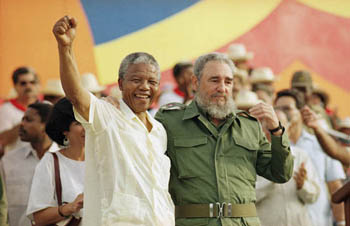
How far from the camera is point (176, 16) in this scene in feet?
47.7

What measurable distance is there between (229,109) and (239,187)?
2.02 feet

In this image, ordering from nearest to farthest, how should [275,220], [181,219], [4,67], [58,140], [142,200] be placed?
1. [142,200]
2. [181,219]
3. [58,140]
4. [275,220]
5. [4,67]

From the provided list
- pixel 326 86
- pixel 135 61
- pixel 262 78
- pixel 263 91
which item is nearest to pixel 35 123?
pixel 135 61

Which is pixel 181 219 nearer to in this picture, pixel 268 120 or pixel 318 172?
pixel 268 120

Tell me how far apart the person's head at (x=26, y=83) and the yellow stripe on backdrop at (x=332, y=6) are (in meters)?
7.36

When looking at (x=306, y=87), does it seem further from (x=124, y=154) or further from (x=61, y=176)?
(x=124, y=154)

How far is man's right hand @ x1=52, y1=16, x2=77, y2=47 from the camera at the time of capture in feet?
16.9

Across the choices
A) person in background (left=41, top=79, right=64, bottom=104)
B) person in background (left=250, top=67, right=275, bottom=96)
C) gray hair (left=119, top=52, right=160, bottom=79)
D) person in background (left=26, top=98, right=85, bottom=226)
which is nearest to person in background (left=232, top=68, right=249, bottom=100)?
person in background (left=250, top=67, right=275, bottom=96)

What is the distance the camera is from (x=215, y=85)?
21.5ft

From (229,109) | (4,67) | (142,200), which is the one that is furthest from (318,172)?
(4,67)

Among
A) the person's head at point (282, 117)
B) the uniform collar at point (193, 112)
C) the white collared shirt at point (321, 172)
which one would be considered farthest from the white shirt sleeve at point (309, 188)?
the uniform collar at point (193, 112)

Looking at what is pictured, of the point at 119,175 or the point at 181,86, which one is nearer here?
the point at 119,175

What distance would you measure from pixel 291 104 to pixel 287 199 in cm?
182

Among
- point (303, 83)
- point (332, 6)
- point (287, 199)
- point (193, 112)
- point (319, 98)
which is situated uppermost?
point (332, 6)
